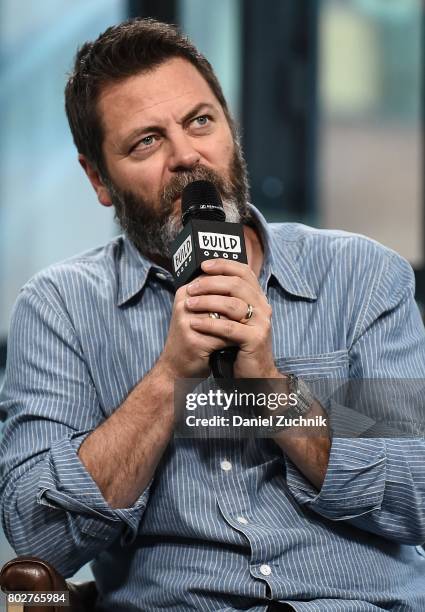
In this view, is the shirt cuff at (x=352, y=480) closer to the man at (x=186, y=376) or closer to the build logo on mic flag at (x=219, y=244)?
the man at (x=186, y=376)

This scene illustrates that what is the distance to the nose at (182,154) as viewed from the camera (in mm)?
1694

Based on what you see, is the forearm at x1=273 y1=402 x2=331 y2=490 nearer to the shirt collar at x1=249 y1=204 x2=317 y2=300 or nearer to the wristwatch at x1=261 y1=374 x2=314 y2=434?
the wristwatch at x1=261 y1=374 x2=314 y2=434

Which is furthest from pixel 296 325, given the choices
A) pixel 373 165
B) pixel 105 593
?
pixel 373 165

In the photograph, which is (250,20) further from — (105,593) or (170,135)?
(105,593)

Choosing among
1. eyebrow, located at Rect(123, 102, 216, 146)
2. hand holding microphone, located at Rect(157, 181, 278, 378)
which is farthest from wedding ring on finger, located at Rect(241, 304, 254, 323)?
eyebrow, located at Rect(123, 102, 216, 146)

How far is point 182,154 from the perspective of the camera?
5.57 ft

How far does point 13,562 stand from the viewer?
145 cm

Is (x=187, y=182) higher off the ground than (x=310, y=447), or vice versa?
(x=187, y=182)

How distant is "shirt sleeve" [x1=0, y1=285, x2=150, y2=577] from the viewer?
1.54 meters

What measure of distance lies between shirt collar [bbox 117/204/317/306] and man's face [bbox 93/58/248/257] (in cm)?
3

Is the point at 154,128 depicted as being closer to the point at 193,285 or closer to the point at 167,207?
the point at 167,207

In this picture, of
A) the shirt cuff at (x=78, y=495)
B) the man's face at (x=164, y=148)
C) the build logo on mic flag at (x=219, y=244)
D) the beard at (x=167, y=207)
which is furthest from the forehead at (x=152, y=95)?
the shirt cuff at (x=78, y=495)

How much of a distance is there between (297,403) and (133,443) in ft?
0.85
